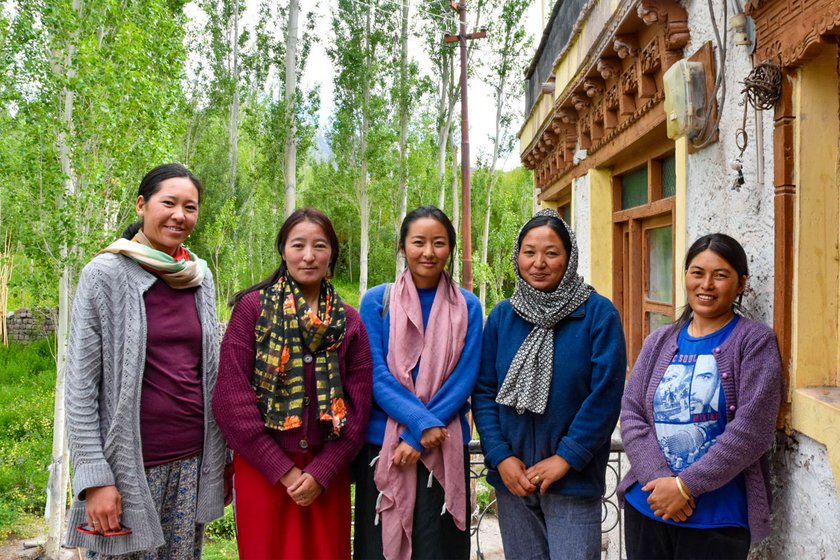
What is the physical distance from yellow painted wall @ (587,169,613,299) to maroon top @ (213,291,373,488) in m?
3.21

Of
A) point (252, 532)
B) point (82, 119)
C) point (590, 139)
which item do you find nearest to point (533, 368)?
point (252, 532)

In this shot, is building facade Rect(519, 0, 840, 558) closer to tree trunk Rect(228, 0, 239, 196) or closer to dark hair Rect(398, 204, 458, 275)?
dark hair Rect(398, 204, 458, 275)

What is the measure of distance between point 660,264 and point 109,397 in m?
3.34

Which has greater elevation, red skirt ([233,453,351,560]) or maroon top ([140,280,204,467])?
maroon top ([140,280,204,467])

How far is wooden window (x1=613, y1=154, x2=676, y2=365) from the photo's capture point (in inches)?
154

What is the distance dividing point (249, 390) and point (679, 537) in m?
1.48

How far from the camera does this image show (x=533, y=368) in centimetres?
217

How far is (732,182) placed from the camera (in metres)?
2.55

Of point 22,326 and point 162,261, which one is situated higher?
point 162,261

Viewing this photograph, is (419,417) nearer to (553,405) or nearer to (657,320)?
(553,405)

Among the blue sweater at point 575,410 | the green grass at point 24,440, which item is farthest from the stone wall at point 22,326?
the blue sweater at point 575,410

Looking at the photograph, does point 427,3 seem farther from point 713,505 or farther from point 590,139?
point 713,505

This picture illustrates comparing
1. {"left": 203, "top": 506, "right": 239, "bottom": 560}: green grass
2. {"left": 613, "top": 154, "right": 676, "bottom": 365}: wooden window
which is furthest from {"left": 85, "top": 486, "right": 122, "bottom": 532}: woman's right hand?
{"left": 203, "top": 506, "right": 239, "bottom": 560}: green grass

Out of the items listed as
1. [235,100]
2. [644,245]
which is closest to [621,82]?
[644,245]
